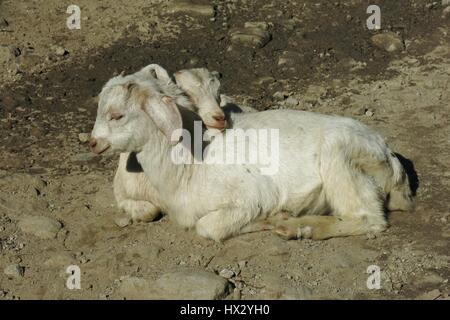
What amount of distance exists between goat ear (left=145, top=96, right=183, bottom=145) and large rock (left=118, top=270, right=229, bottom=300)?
48.9 inches

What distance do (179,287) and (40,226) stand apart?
6.79ft

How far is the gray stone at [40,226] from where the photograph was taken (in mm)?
8953

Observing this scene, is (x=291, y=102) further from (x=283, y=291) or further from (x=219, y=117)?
(x=283, y=291)

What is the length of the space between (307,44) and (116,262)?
585cm

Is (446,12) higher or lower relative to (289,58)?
higher

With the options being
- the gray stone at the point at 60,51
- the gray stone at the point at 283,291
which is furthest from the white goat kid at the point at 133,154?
the gray stone at the point at 60,51

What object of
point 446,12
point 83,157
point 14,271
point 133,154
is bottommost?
point 14,271

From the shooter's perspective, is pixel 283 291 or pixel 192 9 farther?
pixel 192 9

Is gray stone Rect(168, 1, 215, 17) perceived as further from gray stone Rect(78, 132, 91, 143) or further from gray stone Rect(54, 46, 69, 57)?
gray stone Rect(78, 132, 91, 143)

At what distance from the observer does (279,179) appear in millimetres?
8711

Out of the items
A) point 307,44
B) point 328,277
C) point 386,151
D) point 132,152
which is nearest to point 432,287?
point 328,277

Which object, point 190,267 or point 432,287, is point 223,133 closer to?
point 190,267

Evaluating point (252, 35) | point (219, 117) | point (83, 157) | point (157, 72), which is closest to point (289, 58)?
point (252, 35)

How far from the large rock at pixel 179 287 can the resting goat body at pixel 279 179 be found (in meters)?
0.85
